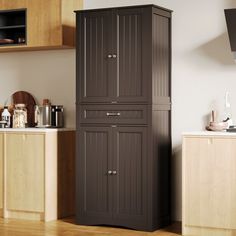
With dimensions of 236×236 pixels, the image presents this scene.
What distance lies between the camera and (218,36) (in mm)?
5754

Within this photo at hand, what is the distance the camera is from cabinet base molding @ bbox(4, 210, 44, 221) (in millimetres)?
6055

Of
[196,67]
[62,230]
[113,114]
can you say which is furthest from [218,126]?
[62,230]

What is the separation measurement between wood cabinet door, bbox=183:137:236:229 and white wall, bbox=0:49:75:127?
157 cm

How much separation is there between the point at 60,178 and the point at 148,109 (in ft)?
4.00

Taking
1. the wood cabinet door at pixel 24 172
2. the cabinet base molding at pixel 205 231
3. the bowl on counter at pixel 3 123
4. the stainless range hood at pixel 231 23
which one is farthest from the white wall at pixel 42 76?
the stainless range hood at pixel 231 23

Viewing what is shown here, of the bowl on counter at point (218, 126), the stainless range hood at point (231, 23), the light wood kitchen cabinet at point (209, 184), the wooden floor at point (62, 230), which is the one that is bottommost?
the wooden floor at point (62, 230)

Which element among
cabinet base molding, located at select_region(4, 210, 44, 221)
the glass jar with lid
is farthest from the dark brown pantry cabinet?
the glass jar with lid

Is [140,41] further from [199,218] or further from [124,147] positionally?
[199,218]

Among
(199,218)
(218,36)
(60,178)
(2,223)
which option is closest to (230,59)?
(218,36)

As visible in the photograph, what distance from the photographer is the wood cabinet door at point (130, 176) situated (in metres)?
5.57

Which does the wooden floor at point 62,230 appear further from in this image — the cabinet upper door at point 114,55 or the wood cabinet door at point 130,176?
the cabinet upper door at point 114,55

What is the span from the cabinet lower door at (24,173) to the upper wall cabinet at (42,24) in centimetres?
91

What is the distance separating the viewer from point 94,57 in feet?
18.9

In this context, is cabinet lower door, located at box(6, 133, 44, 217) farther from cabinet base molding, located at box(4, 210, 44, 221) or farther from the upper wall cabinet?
the upper wall cabinet
